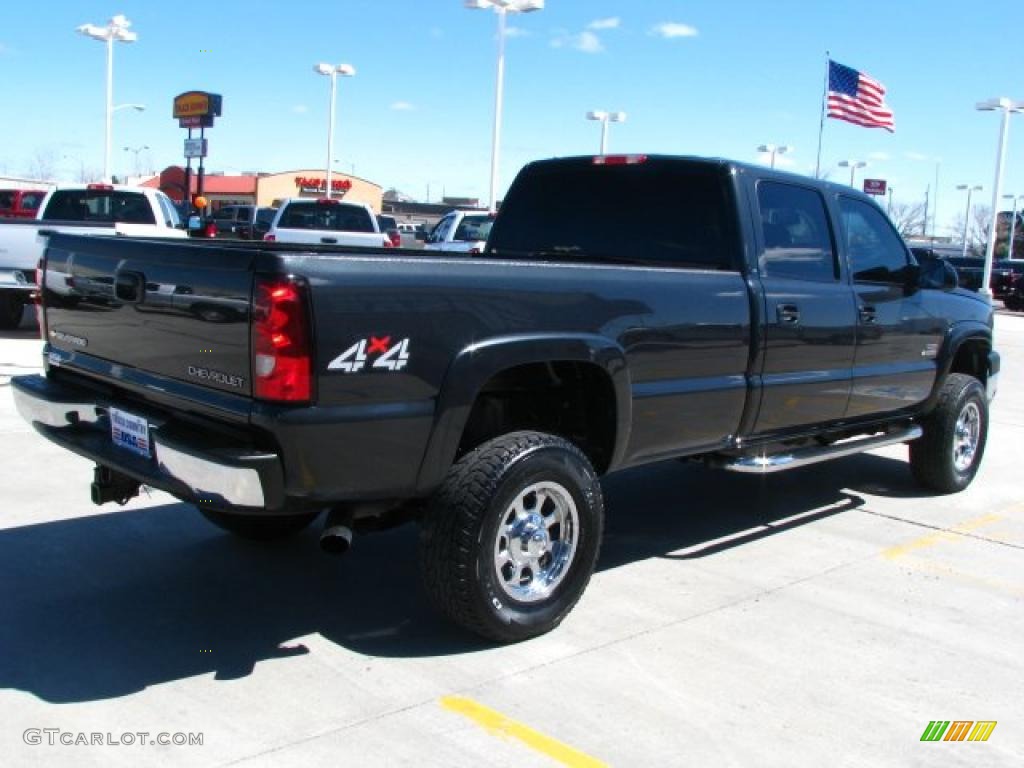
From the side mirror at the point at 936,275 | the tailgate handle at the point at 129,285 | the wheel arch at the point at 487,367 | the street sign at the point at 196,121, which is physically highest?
the street sign at the point at 196,121

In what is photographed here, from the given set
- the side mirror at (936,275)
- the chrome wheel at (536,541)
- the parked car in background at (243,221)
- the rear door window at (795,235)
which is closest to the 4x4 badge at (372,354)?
the chrome wheel at (536,541)

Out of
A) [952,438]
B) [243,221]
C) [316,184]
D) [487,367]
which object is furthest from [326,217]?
[316,184]

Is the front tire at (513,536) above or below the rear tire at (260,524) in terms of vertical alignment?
above

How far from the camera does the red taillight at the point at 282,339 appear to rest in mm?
3348

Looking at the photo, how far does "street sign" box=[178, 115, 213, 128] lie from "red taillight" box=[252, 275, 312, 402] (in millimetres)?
30763

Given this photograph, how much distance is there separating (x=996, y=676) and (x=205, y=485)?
3.09 m

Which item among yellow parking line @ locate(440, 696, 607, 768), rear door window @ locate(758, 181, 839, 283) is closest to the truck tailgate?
yellow parking line @ locate(440, 696, 607, 768)

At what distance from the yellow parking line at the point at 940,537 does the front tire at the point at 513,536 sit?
7.12ft

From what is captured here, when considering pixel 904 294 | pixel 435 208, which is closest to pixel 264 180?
pixel 435 208

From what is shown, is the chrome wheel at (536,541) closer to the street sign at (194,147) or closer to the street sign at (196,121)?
the street sign at (194,147)

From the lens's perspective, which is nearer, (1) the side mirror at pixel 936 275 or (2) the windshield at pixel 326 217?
(1) the side mirror at pixel 936 275

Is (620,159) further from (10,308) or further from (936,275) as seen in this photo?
(10,308)

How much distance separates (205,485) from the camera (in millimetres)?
3451

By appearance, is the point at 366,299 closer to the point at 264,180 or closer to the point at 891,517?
the point at 891,517
